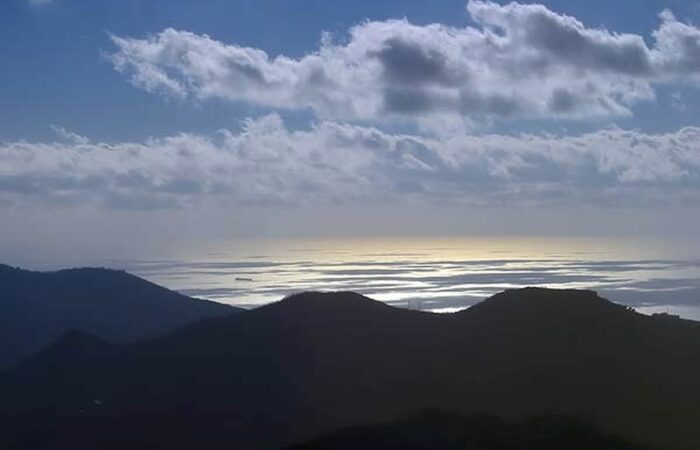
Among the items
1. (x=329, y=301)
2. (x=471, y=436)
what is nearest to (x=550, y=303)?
(x=329, y=301)

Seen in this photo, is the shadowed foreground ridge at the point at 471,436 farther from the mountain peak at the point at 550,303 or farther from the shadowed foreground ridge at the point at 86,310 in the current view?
the shadowed foreground ridge at the point at 86,310

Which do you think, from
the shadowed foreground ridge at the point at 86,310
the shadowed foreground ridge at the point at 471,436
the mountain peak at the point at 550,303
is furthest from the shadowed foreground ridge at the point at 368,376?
the shadowed foreground ridge at the point at 86,310

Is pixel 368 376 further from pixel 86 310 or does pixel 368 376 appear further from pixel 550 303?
pixel 86 310

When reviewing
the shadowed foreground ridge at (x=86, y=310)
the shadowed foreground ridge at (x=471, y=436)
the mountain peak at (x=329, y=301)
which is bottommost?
the shadowed foreground ridge at (x=471, y=436)

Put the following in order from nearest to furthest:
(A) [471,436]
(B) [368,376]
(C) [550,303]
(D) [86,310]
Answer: (A) [471,436] < (B) [368,376] < (C) [550,303] < (D) [86,310]

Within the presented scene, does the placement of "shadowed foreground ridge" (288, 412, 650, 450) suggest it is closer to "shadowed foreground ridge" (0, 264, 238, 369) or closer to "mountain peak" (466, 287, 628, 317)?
"mountain peak" (466, 287, 628, 317)

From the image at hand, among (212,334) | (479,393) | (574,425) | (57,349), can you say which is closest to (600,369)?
(479,393)
